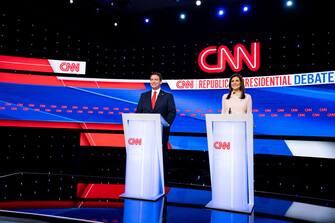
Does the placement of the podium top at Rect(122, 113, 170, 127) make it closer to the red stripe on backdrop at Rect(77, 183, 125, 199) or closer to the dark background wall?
the red stripe on backdrop at Rect(77, 183, 125, 199)

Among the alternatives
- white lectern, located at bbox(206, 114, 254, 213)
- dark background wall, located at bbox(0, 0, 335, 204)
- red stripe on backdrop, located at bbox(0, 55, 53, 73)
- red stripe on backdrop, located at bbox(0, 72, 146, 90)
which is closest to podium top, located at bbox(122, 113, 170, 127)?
white lectern, located at bbox(206, 114, 254, 213)

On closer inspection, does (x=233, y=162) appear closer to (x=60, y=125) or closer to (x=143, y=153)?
(x=143, y=153)

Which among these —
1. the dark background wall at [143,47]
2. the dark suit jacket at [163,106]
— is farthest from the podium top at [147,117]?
the dark background wall at [143,47]

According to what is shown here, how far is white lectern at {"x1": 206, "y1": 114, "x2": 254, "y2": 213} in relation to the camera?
8.43 feet

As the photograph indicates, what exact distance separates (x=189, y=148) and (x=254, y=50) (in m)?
2.09

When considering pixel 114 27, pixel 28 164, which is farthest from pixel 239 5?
pixel 28 164

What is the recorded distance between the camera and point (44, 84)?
Result: 5531 millimetres

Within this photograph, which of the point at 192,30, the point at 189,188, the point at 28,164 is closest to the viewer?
the point at 189,188

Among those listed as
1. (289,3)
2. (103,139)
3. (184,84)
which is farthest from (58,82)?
(289,3)

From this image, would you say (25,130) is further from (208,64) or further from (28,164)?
(208,64)

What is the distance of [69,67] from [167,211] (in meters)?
3.95

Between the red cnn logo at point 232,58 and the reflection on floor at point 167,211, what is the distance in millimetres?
2705

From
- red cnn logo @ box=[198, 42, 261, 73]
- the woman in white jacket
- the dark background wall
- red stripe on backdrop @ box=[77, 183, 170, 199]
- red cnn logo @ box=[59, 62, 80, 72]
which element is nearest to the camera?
the woman in white jacket

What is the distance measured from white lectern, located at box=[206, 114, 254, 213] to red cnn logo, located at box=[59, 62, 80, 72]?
3.83 meters
